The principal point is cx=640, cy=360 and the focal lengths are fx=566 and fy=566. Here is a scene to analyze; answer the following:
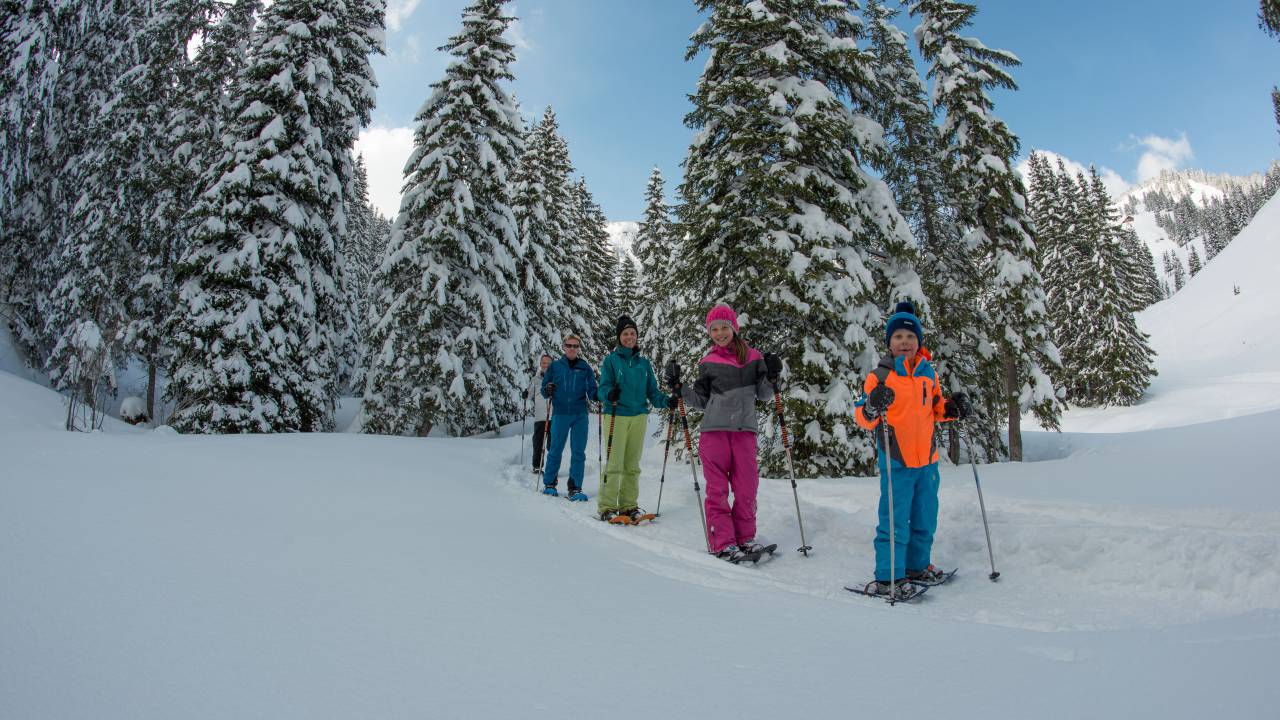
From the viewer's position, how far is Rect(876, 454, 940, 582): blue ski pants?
443 centimetres

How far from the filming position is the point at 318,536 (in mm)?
3703

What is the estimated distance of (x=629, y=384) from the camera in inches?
272

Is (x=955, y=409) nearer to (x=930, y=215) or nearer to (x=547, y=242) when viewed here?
(x=930, y=215)

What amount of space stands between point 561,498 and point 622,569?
13.2 feet

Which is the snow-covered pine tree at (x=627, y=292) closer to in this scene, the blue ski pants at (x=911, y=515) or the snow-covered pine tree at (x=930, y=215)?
the snow-covered pine tree at (x=930, y=215)

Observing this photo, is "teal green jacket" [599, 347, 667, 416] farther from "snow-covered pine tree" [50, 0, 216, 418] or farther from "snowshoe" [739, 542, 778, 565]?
"snow-covered pine tree" [50, 0, 216, 418]

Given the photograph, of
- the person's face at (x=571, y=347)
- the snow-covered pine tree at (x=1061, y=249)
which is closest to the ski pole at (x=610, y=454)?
the person's face at (x=571, y=347)

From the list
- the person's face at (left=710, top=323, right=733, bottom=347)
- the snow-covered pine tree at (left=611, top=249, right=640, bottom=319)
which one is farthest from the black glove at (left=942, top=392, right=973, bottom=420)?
the snow-covered pine tree at (left=611, top=249, right=640, bottom=319)

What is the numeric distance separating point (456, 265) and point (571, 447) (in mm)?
9736

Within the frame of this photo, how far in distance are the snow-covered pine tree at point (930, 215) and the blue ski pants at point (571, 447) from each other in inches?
414

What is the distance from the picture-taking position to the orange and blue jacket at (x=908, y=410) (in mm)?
4488

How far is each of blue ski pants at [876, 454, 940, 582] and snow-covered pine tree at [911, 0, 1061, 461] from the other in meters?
12.7

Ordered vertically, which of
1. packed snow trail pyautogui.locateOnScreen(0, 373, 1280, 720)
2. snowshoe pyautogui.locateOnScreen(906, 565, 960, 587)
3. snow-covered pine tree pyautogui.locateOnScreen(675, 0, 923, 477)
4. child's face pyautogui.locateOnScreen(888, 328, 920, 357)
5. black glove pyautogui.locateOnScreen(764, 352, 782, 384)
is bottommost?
snowshoe pyautogui.locateOnScreen(906, 565, 960, 587)

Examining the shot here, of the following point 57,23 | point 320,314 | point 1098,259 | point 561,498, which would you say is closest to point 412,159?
point 320,314
